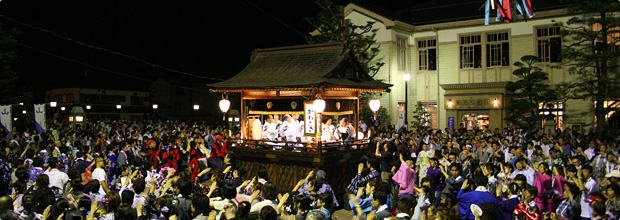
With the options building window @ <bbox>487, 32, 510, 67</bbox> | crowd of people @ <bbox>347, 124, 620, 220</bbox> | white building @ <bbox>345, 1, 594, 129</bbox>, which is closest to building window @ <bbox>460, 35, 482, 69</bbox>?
white building @ <bbox>345, 1, 594, 129</bbox>

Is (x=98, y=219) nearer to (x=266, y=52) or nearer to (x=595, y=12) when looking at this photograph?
(x=266, y=52)

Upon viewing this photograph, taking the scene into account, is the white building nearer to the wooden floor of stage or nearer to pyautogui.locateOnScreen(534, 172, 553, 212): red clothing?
the wooden floor of stage

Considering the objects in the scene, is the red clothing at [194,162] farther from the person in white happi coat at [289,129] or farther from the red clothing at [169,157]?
the person in white happi coat at [289,129]

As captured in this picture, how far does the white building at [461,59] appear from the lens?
23.4 m

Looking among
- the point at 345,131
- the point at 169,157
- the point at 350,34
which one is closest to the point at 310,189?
the point at 169,157

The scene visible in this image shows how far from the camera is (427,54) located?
2684 centimetres

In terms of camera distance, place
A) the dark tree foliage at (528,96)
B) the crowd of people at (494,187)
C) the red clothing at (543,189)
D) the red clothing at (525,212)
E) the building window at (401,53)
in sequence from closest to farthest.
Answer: the crowd of people at (494,187) → the red clothing at (525,212) → the red clothing at (543,189) → the dark tree foliage at (528,96) → the building window at (401,53)

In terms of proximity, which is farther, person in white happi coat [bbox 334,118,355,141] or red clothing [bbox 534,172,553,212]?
person in white happi coat [bbox 334,118,355,141]

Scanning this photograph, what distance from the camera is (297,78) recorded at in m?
A: 12.6

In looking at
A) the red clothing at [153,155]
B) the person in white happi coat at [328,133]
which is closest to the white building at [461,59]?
the person in white happi coat at [328,133]

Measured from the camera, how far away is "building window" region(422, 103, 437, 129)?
26.5 m

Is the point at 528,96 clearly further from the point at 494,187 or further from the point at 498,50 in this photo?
the point at 494,187

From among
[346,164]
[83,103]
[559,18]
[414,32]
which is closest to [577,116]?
[559,18]

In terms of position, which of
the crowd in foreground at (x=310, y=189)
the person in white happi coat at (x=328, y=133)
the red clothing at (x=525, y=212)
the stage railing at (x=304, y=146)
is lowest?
the red clothing at (x=525, y=212)
